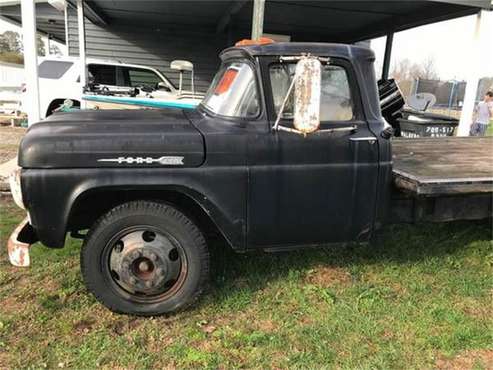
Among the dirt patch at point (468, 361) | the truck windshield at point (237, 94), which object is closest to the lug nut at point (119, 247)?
the truck windshield at point (237, 94)

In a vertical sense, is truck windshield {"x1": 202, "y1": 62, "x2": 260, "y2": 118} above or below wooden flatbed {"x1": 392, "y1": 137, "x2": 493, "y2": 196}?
above

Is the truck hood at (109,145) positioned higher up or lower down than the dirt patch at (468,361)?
higher up

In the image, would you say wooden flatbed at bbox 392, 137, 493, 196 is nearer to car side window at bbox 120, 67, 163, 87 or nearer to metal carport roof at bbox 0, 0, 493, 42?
metal carport roof at bbox 0, 0, 493, 42

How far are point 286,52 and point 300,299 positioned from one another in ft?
6.25

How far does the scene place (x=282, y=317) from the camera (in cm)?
337

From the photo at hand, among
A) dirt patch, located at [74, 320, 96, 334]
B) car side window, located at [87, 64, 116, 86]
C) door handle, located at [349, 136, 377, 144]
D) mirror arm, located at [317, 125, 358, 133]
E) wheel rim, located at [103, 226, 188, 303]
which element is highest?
car side window, located at [87, 64, 116, 86]

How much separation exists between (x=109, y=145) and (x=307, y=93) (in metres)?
1.38

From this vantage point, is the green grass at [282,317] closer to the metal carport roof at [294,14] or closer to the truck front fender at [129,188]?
the truck front fender at [129,188]

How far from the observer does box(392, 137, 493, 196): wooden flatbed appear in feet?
11.2

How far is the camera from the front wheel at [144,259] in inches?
126

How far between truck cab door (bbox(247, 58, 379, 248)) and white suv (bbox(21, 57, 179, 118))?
240 inches

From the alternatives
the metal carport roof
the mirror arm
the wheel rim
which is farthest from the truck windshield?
the metal carport roof

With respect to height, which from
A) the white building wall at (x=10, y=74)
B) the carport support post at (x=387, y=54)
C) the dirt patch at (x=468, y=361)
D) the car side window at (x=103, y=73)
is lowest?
the dirt patch at (x=468, y=361)

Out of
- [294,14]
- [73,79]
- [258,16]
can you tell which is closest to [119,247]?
[258,16]
